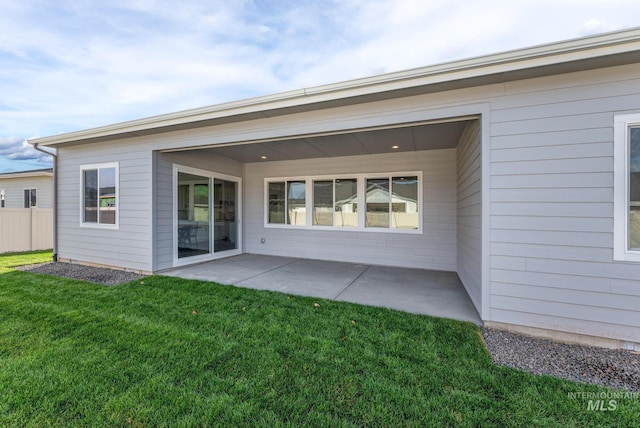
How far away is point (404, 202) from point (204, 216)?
5.02m

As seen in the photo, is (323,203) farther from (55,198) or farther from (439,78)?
(55,198)

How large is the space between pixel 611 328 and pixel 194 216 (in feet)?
23.5

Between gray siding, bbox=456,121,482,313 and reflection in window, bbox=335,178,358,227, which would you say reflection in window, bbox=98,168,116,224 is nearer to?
reflection in window, bbox=335,178,358,227

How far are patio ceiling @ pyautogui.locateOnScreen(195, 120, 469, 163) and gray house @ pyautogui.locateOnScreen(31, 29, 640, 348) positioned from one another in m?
0.06

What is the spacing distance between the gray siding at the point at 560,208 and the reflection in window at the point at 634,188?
18cm

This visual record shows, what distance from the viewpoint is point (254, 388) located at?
2.01 meters

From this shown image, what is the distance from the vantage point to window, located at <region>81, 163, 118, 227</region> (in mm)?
5953

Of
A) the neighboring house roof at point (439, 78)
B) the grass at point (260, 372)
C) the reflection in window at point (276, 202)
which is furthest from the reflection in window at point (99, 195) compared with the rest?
the reflection in window at point (276, 202)

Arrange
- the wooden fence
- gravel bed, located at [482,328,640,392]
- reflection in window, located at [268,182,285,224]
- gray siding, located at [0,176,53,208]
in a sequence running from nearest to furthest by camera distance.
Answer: gravel bed, located at [482,328,640,392] < reflection in window, located at [268,182,285,224] < the wooden fence < gray siding, located at [0,176,53,208]

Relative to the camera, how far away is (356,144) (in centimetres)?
558

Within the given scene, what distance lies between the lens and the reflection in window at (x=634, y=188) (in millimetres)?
2639

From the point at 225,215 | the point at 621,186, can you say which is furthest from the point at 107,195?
the point at 621,186

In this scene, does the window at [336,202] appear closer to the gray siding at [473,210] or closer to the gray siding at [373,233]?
the gray siding at [373,233]

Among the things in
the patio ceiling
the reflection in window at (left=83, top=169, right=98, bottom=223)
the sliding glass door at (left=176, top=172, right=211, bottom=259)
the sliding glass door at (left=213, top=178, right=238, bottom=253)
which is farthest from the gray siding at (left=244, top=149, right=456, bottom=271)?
the reflection in window at (left=83, top=169, right=98, bottom=223)
